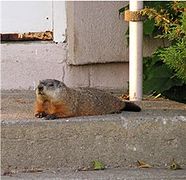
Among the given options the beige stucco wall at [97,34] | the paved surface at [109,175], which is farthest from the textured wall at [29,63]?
the paved surface at [109,175]

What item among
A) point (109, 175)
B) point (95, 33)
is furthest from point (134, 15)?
point (109, 175)

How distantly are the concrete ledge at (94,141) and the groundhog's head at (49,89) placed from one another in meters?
0.27

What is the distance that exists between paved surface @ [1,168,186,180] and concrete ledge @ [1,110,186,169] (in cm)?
10

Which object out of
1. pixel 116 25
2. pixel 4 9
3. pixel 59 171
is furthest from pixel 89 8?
pixel 59 171

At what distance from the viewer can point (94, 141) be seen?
4895 millimetres

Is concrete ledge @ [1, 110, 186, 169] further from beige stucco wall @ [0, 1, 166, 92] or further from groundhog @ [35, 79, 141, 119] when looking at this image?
beige stucco wall @ [0, 1, 166, 92]

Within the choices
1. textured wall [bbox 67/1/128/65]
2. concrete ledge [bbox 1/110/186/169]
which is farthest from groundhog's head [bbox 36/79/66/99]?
textured wall [bbox 67/1/128/65]

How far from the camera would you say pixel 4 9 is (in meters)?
6.24

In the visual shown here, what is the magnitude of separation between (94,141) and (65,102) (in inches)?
14.9

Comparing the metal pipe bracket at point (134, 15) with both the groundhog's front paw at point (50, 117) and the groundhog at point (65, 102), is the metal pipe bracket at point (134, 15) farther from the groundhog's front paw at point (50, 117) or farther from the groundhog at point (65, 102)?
the groundhog's front paw at point (50, 117)

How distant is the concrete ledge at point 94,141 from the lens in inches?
189

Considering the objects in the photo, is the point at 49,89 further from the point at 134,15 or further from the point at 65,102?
the point at 134,15

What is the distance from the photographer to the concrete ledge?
15.8 feet

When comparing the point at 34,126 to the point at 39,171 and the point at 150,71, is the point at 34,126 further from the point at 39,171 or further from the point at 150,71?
the point at 150,71
